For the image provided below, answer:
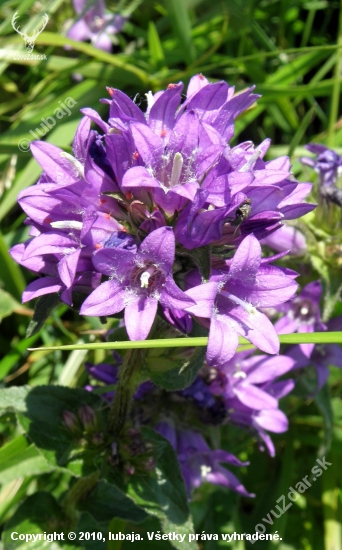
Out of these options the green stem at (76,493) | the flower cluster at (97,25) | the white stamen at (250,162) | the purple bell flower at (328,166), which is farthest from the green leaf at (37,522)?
the flower cluster at (97,25)

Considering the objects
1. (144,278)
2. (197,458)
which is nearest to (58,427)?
(197,458)

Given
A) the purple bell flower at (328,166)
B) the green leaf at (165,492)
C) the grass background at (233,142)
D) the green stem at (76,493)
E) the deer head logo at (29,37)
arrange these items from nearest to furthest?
the green leaf at (165,492) → the green stem at (76,493) → the purple bell flower at (328,166) → the grass background at (233,142) → the deer head logo at (29,37)

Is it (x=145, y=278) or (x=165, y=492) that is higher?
(x=145, y=278)

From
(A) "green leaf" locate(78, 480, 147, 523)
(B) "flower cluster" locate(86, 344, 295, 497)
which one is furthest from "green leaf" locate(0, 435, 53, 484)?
(B) "flower cluster" locate(86, 344, 295, 497)

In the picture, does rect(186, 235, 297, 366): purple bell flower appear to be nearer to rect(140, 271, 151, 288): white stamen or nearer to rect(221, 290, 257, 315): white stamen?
rect(221, 290, 257, 315): white stamen

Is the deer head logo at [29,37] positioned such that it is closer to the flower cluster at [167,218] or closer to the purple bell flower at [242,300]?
the flower cluster at [167,218]

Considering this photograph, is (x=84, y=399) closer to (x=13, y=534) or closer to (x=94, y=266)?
(x=13, y=534)

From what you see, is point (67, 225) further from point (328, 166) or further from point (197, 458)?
point (328, 166)
